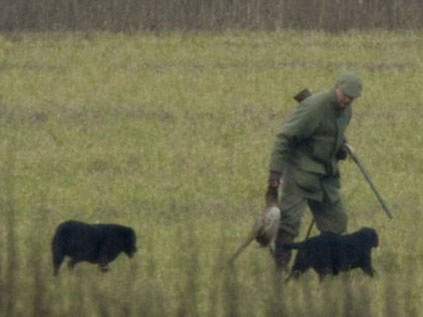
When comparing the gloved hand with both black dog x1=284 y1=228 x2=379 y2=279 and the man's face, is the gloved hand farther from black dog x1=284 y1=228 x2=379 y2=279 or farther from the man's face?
the man's face

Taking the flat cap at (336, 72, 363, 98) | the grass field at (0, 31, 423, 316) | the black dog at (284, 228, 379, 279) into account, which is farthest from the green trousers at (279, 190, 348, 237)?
the flat cap at (336, 72, 363, 98)

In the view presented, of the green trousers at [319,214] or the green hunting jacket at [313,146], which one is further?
the green trousers at [319,214]

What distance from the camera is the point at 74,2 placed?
29.3 m

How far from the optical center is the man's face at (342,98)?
40.2ft

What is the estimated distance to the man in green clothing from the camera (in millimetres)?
12281

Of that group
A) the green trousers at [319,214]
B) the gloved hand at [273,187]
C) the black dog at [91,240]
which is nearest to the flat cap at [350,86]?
the gloved hand at [273,187]

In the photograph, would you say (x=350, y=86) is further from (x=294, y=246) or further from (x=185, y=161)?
(x=185, y=161)

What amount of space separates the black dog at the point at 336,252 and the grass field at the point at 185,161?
6.8 inches

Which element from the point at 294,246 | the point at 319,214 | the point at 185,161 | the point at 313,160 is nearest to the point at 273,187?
the point at 313,160

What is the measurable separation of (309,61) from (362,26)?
3.67m

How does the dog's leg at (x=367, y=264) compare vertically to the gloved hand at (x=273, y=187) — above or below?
below

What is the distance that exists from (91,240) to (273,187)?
4.29 ft

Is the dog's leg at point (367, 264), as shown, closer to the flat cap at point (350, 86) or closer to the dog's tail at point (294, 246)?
the dog's tail at point (294, 246)

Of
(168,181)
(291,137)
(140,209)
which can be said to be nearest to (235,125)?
(168,181)
